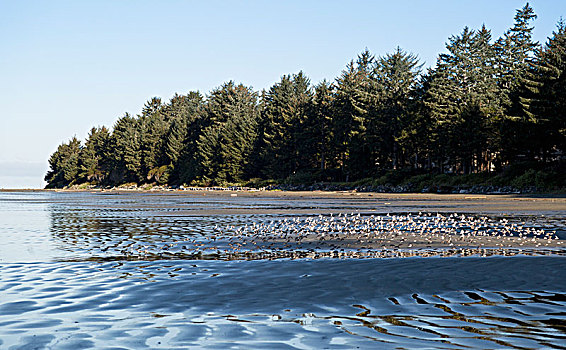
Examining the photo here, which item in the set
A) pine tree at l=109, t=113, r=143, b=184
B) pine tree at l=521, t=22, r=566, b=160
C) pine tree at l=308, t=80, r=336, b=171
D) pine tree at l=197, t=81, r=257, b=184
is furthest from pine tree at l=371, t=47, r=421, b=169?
pine tree at l=109, t=113, r=143, b=184

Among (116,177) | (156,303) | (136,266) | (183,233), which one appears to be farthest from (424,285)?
(116,177)

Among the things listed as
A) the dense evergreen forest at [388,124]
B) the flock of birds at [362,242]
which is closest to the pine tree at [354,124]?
the dense evergreen forest at [388,124]

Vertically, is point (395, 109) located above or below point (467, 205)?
above

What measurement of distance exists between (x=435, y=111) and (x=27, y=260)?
6935 cm

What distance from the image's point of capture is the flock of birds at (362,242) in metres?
12.3

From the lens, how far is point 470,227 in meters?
18.5

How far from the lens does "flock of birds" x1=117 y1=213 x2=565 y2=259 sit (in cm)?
1230

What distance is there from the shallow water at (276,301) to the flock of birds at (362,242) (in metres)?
0.57

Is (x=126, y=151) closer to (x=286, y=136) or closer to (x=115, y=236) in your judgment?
(x=286, y=136)

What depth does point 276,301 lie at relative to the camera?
7359 millimetres

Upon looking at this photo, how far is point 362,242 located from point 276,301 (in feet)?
24.8

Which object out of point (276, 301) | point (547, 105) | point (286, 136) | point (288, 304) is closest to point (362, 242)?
point (276, 301)

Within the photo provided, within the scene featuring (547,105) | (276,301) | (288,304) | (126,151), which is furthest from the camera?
(126,151)

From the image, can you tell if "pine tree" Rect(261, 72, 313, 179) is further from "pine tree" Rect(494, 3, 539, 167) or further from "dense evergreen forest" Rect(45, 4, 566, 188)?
"pine tree" Rect(494, 3, 539, 167)
